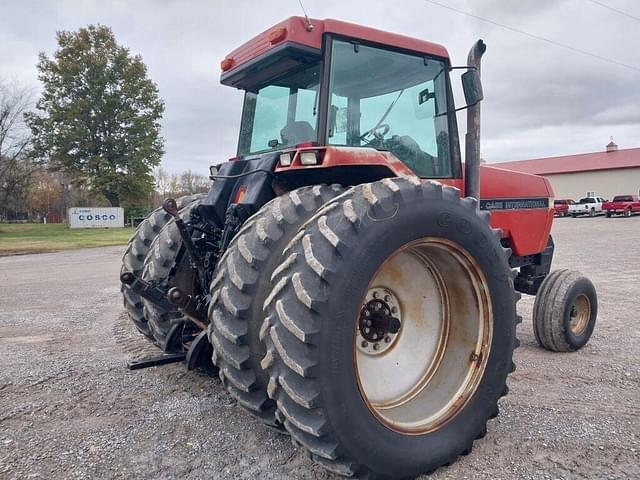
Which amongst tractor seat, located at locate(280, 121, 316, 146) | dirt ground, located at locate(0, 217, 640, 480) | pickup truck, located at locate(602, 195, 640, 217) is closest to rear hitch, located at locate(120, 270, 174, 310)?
dirt ground, located at locate(0, 217, 640, 480)

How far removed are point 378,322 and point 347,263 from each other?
2.28 feet

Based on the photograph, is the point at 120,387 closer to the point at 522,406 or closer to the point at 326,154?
the point at 326,154

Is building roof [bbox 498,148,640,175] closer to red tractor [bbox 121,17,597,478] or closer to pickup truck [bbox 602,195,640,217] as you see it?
pickup truck [bbox 602,195,640,217]

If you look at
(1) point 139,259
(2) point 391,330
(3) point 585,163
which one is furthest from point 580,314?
(3) point 585,163

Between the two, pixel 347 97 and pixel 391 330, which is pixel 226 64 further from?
pixel 391 330

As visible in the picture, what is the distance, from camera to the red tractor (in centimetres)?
212

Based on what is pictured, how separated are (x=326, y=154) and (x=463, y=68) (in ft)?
4.86

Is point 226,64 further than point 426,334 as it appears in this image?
Yes

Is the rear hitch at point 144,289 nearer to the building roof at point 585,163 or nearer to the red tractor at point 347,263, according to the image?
the red tractor at point 347,263

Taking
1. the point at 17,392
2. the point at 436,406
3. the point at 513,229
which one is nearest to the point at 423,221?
the point at 436,406

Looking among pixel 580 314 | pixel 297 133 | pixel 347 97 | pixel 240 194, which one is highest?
pixel 347 97

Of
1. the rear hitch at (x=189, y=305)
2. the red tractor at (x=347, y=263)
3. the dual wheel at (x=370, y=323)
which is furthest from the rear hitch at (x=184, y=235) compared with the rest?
the dual wheel at (x=370, y=323)

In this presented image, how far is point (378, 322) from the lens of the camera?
271 cm

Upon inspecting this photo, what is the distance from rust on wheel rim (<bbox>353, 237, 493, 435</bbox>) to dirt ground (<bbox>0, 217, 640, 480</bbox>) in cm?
36
